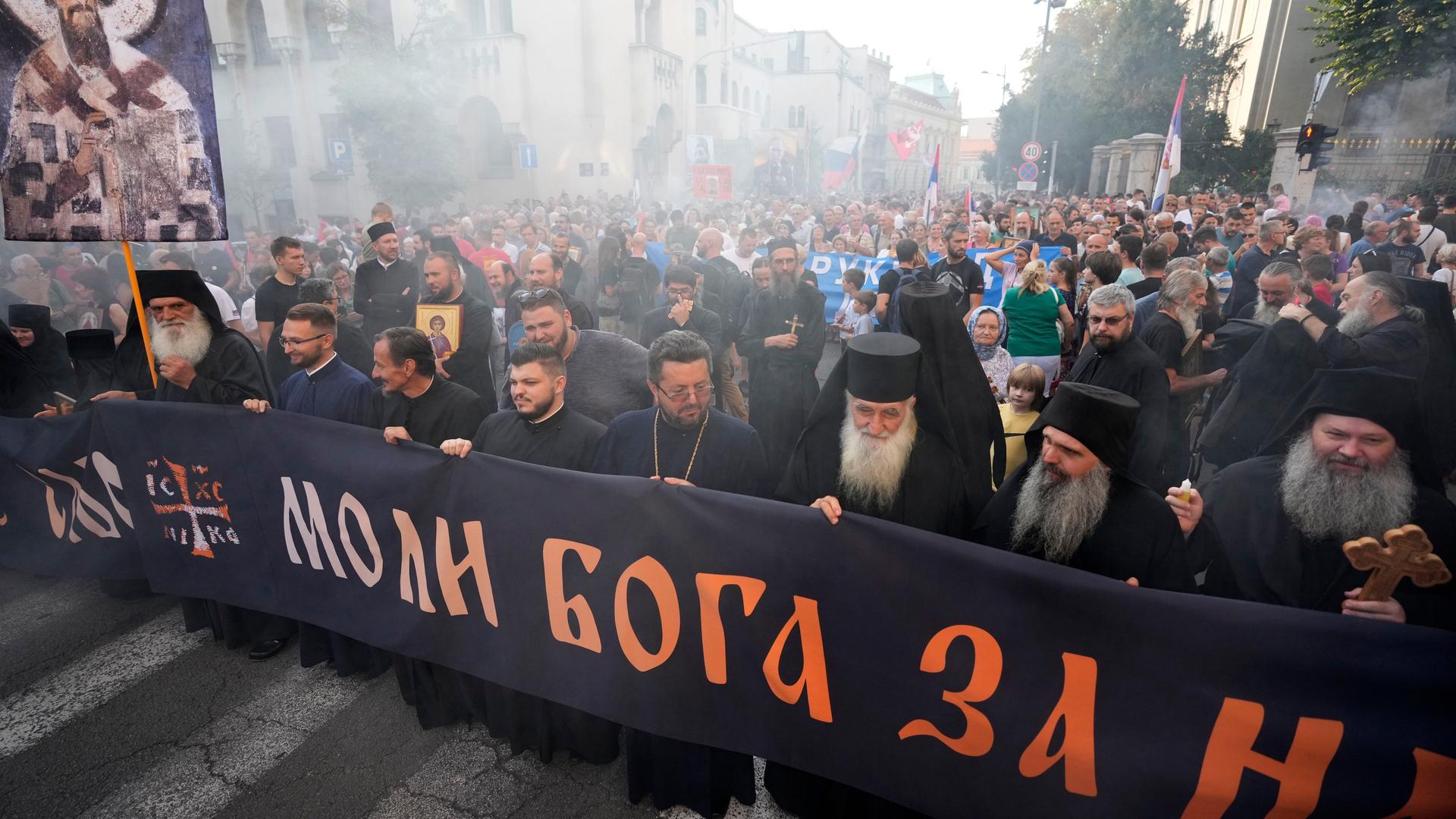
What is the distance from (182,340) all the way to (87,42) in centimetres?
150

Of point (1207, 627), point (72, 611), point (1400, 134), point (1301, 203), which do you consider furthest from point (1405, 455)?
point (1400, 134)

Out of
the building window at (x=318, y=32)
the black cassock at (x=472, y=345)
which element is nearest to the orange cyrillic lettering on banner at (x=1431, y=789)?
the black cassock at (x=472, y=345)

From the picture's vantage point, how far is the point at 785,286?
6266mm

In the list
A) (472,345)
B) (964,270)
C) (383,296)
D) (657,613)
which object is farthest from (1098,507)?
(383,296)

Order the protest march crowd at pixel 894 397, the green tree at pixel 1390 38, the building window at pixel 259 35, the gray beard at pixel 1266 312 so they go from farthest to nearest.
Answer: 1. the building window at pixel 259 35
2. the green tree at pixel 1390 38
3. the gray beard at pixel 1266 312
4. the protest march crowd at pixel 894 397

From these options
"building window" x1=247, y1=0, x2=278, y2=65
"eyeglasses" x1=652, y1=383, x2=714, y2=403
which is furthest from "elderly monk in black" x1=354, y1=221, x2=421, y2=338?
"building window" x1=247, y1=0, x2=278, y2=65

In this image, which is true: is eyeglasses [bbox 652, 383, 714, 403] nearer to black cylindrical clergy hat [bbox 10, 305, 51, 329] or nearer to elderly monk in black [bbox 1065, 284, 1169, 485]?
elderly monk in black [bbox 1065, 284, 1169, 485]

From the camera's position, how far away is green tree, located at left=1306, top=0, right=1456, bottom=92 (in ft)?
60.1

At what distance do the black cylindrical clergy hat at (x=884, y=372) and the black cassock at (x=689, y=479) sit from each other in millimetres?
632

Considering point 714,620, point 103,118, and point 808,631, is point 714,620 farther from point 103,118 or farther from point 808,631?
point 103,118

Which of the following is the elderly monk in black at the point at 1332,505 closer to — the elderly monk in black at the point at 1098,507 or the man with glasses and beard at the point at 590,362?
the elderly monk in black at the point at 1098,507

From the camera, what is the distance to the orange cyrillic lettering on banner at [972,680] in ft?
7.65

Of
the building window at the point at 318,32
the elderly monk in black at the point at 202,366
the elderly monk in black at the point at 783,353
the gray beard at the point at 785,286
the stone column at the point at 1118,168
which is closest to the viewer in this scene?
the elderly monk in black at the point at 202,366

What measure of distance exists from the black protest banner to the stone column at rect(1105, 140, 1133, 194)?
30.0 metres
